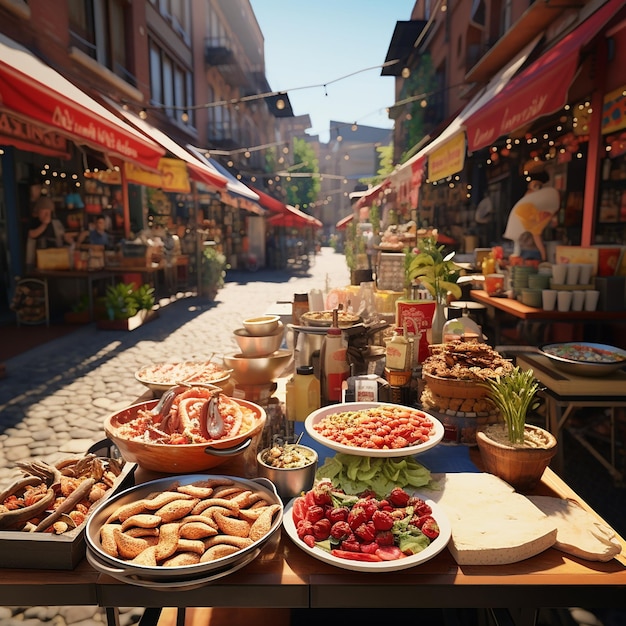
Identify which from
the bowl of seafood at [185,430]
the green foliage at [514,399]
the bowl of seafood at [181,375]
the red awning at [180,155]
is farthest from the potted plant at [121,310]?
the green foliage at [514,399]

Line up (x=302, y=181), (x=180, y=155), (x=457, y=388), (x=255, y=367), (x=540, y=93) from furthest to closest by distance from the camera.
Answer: (x=302, y=181), (x=180, y=155), (x=540, y=93), (x=255, y=367), (x=457, y=388)

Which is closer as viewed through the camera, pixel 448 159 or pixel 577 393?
pixel 577 393

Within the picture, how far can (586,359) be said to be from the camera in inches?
137

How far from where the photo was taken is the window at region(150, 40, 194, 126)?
52.6 ft

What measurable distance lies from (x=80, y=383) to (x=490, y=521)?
19.7 ft

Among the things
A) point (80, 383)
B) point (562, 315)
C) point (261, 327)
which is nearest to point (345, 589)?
point (261, 327)

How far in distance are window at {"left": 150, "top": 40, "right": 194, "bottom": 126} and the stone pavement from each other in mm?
8491

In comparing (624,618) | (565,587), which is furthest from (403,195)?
(565,587)

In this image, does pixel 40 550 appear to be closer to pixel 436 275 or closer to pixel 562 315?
pixel 436 275

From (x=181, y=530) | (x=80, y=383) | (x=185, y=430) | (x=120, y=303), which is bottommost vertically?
(x=80, y=383)

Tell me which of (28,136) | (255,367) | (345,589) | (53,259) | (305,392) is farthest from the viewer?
(53,259)

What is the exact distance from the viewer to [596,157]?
5715 mm

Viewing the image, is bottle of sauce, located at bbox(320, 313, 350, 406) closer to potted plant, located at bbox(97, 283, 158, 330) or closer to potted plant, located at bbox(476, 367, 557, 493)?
potted plant, located at bbox(476, 367, 557, 493)

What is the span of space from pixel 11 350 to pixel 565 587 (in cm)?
835
